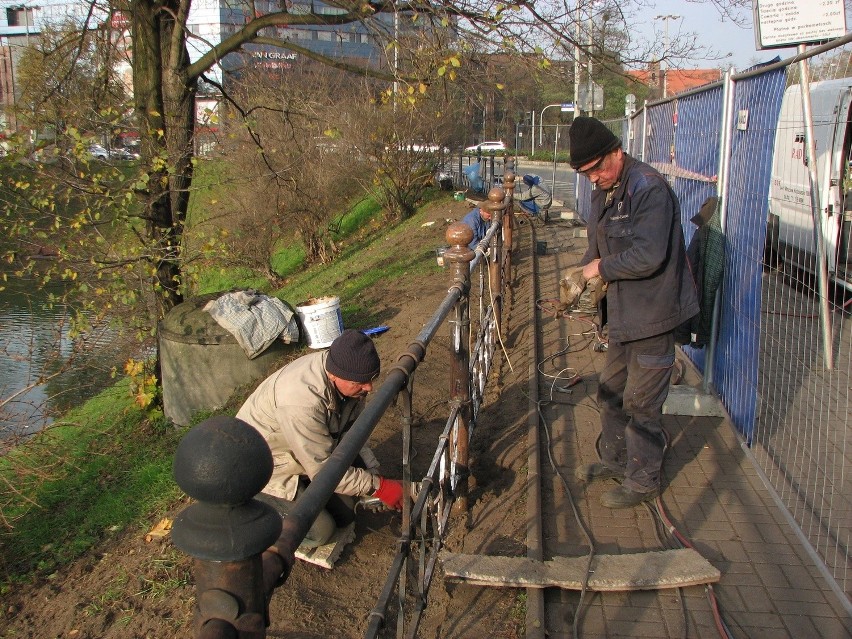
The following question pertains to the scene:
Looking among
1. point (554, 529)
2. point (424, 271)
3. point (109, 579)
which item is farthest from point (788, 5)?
point (424, 271)

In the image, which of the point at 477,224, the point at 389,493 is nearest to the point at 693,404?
the point at 389,493

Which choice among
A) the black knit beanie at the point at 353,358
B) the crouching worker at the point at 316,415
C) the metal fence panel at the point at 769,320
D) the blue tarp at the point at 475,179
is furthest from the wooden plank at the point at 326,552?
the blue tarp at the point at 475,179

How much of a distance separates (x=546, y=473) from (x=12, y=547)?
4.94 m

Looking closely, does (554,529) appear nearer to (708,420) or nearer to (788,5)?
(708,420)

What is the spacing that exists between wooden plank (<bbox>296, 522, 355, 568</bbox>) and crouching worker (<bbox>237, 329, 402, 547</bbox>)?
0.04 m

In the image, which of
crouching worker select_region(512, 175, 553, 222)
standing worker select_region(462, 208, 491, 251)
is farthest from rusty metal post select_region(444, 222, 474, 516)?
crouching worker select_region(512, 175, 553, 222)

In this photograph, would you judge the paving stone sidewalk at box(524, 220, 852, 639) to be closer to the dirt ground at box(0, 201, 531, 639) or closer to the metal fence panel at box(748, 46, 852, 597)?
the metal fence panel at box(748, 46, 852, 597)

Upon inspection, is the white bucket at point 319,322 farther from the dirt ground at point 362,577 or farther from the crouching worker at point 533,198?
the crouching worker at point 533,198

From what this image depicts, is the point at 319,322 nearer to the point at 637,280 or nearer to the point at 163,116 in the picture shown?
the point at 163,116

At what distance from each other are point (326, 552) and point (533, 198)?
12.1m

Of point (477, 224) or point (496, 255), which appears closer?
point (496, 255)

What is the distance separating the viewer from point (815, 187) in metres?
3.89

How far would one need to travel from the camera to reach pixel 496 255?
6.78 m

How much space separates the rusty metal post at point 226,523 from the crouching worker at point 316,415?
215 cm
